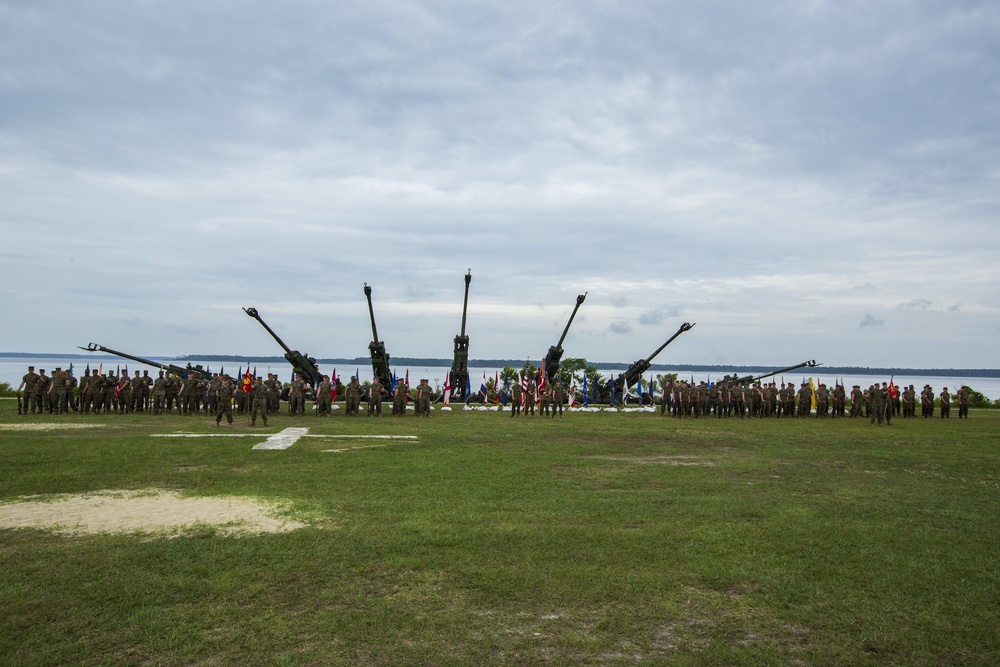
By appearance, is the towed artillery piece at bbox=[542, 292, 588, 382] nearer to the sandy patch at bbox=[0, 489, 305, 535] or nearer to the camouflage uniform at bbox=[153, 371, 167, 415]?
the camouflage uniform at bbox=[153, 371, 167, 415]

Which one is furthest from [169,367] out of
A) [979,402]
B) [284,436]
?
[979,402]

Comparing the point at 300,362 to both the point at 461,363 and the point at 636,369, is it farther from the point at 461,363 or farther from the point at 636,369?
the point at 636,369

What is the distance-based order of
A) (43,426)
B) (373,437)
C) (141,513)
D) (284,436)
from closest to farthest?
1. (141,513)
2. (284,436)
3. (373,437)
4. (43,426)

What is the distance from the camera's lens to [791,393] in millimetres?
26453

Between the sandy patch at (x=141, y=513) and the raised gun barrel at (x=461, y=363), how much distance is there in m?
20.6

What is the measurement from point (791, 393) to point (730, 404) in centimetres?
228

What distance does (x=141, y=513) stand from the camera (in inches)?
299

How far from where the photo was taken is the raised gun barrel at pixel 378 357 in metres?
27.3

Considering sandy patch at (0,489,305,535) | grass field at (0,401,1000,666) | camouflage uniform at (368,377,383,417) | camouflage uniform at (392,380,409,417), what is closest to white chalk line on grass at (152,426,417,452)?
grass field at (0,401,1000,666)

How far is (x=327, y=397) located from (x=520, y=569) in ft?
57.8

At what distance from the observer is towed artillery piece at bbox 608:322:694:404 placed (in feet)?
97.0

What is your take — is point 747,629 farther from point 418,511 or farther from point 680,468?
point 680,468

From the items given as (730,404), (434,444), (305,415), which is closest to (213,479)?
(434,444)

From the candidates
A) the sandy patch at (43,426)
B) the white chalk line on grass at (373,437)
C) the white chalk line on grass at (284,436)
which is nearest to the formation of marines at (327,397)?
the white chalk line on grass at (284,436)
